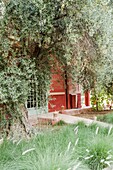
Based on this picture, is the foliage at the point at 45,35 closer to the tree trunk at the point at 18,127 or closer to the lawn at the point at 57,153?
the tree trunk at the point at 18,127

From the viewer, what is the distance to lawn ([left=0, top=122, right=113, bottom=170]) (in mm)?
3990

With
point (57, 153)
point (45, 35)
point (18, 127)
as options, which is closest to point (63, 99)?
point (18, 127)

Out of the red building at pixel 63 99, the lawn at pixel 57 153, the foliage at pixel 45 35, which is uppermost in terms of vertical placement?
the foliage at pixel 45 35

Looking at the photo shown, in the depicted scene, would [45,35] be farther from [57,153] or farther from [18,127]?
[57,153]

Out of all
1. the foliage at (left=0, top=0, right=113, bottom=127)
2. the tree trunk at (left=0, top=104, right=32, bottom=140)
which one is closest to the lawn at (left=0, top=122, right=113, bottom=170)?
the foliage at (left=0, top=0, right=113, bottom=127)

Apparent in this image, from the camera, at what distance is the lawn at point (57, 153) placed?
3.99 meters

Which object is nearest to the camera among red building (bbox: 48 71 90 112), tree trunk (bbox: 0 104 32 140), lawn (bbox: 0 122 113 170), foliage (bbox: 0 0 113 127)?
lawn (bbox: 0 122 113 170)

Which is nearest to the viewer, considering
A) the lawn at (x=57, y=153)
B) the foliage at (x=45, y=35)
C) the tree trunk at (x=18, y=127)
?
the lawn at (x=57, y=153)

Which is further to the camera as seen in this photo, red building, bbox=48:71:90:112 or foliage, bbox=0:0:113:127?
red building, bbox=48:71:90:112

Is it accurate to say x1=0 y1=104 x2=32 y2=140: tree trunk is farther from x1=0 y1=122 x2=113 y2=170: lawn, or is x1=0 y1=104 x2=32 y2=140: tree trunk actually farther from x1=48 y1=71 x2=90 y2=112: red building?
x1=48 y1=71 x2=90 y2=112: red building

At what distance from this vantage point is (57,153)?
14.4 feet

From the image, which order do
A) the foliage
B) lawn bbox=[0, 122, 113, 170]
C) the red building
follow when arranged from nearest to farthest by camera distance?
lawn bbox=[0, 122, 113, 170]
the foliage
the red building

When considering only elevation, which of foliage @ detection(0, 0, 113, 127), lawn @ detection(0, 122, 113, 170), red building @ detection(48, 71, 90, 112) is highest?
foliage @ detection(0, 0, 113, 127)

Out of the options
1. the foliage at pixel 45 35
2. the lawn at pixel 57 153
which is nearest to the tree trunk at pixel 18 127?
the foliage at pixel 45 35
